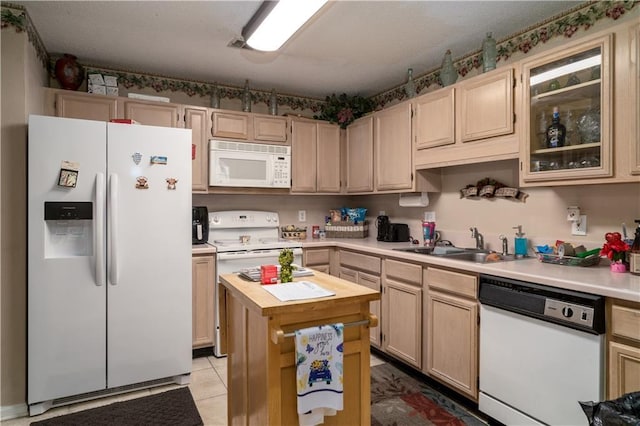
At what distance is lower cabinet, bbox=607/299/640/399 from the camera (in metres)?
1.52

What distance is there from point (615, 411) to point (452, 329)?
119 cm

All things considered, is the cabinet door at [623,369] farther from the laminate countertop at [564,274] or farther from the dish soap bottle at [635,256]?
the dish soap bottle at [635,256]

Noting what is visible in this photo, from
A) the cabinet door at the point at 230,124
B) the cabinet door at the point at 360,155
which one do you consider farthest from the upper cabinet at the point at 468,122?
the cabinet door at the point at 230,124

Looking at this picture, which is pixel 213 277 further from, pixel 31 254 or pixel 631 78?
pixel 631 78

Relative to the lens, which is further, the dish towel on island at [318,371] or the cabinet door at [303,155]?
the cabinet door at [303,155]

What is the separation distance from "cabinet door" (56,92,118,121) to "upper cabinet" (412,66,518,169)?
257cm

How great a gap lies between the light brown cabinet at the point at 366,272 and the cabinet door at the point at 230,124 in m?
1.54

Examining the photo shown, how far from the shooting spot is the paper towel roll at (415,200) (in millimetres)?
3359

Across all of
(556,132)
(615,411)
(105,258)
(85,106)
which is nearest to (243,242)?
(105,258)

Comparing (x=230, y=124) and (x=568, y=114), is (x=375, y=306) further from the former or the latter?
(x=230, y=124)

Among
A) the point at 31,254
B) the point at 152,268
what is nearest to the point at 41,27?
the point at 31,254

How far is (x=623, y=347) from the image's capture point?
156 centimetres

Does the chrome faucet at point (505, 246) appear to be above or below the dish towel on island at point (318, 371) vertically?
above

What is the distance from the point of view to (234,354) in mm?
1826
